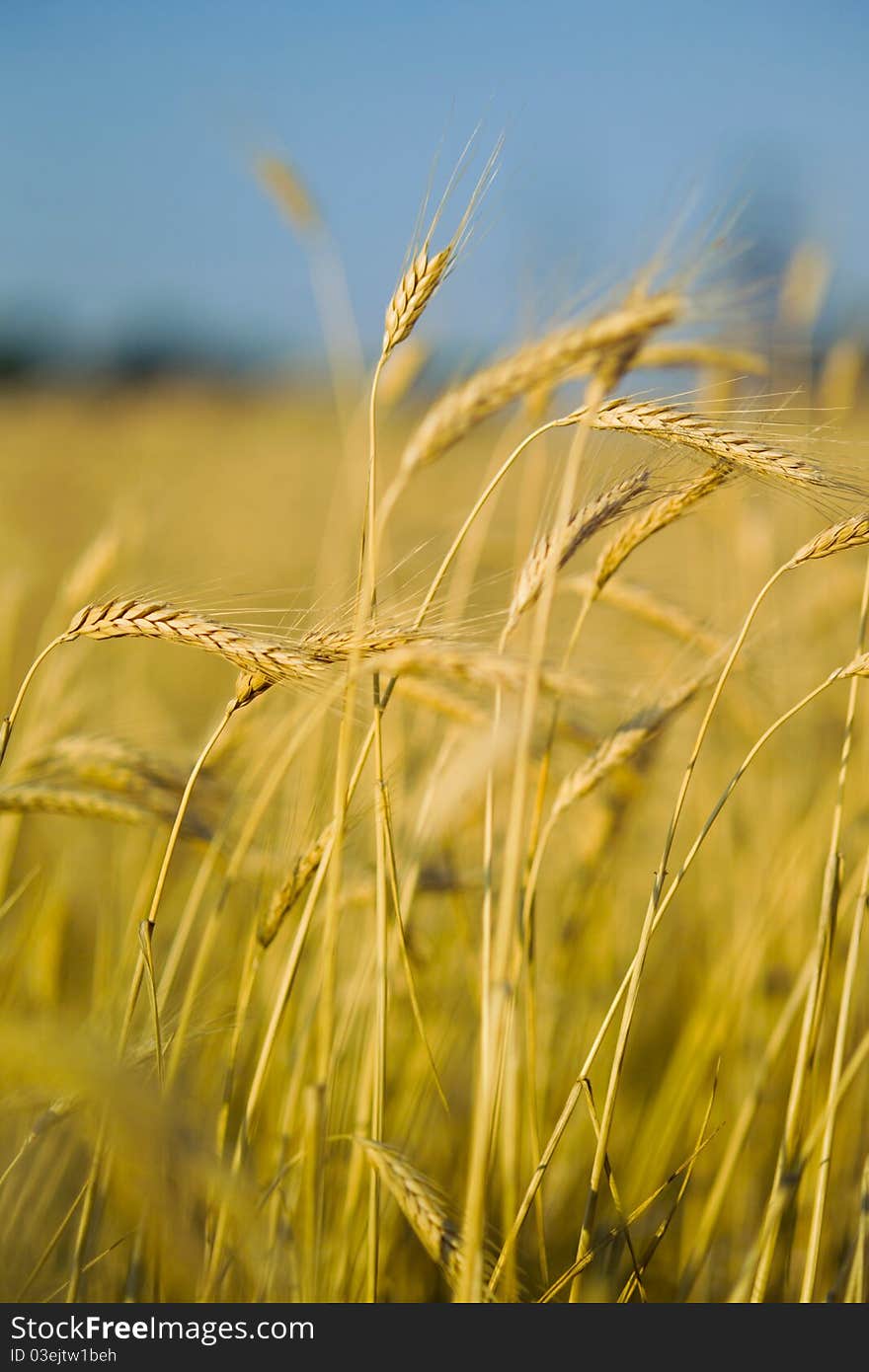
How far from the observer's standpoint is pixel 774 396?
3.60ft

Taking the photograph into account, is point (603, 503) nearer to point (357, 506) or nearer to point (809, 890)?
point (357, 506)

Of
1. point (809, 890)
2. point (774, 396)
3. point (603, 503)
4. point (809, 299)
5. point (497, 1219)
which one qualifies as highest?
point (809, 299)

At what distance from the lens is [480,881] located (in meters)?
1.40

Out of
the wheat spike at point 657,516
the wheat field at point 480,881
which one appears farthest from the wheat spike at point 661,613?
the wheat spike at point 657,516

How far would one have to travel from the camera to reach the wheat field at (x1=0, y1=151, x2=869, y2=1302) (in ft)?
2.93

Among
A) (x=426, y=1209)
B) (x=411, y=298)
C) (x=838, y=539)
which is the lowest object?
(x=426, y=1209)

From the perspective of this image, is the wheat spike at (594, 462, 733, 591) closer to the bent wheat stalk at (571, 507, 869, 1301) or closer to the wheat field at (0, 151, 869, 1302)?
the wheat field at (0, 151, 869, 1302)

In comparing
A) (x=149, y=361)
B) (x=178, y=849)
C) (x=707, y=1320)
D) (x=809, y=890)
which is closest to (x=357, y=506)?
(x=178, y=849)

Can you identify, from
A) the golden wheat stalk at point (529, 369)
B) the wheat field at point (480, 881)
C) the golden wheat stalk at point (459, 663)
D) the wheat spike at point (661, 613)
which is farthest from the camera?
the wheat spike at point (661, 613)

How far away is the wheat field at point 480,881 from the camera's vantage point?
89 centimetres

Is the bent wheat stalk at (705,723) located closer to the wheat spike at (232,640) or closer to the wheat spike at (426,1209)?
the wheat spike at (426,1209)

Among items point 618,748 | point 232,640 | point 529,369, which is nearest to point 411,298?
point 529,369

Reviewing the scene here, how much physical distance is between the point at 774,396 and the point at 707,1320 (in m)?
0.97

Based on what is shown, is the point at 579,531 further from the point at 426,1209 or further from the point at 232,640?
the point at 426,1209
